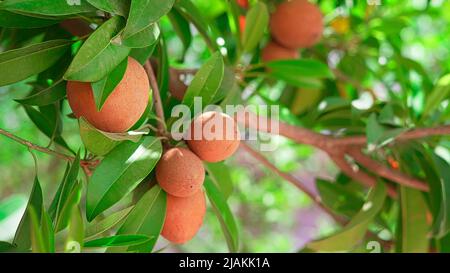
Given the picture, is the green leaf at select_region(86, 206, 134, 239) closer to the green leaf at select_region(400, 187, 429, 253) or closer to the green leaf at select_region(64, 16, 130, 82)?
the green leaf at select_region(64, 16, 130, 82)

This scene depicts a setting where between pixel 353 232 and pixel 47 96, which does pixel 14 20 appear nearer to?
pixel 47 96

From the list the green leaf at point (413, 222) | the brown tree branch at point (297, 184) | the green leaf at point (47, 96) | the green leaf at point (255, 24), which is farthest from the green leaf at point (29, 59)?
the green leaf at point (413, 222)

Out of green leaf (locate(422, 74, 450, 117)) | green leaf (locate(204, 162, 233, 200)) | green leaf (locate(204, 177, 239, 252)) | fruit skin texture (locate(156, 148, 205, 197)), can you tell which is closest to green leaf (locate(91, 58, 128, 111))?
fruit skin texture (locate(156, 148, 205, 197))

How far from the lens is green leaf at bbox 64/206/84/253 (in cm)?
62

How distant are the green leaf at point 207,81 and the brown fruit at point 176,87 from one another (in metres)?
0.16

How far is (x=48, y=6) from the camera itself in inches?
28.2

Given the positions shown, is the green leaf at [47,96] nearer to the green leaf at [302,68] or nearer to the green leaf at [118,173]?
the green leaf at [118,173]

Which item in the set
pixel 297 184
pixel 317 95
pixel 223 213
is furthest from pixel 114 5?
pixel 317 95

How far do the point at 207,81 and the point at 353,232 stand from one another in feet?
1.37

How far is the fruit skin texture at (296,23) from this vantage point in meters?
1.30

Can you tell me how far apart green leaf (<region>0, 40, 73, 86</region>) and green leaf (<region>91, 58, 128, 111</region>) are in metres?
0.11

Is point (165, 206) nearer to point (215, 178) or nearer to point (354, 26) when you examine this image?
point (215, 178)
